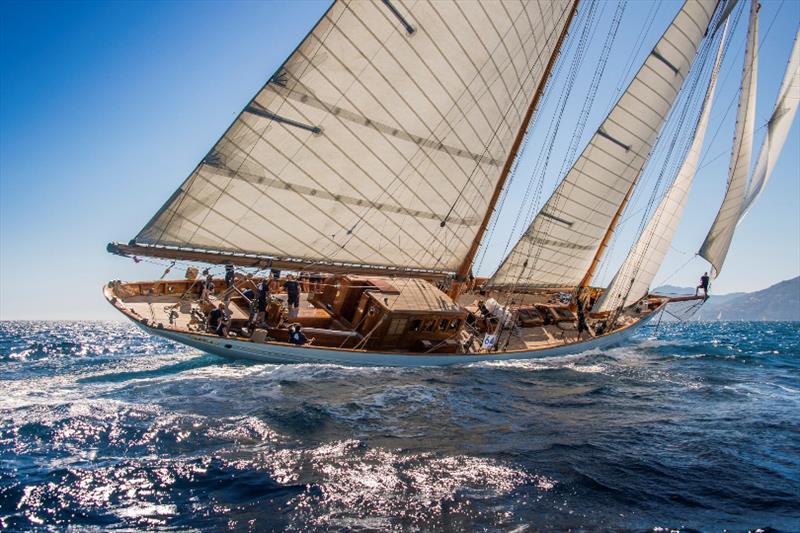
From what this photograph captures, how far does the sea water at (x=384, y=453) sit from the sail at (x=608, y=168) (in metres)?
13.1

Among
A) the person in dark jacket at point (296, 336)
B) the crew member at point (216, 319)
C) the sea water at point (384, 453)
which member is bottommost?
the sea water at point (384, 453)

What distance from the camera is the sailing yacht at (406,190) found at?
15242 millimetres

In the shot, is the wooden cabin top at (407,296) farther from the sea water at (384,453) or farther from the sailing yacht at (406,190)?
the sea water at (384,453)

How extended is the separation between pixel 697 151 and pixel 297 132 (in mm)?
24349

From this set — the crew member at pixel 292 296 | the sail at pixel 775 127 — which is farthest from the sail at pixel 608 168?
the crew member at pixel 292 296

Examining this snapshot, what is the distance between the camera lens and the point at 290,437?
34.9 ft

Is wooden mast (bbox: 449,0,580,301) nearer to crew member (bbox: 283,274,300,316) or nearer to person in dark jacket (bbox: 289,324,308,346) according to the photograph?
crew member (bbox: 283,274,300,316)

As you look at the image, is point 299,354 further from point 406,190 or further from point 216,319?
point 406,190

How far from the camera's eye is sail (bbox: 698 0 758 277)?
85.5ft

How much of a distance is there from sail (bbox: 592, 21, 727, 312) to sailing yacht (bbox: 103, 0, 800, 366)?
11cm

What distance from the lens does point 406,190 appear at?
1939cm

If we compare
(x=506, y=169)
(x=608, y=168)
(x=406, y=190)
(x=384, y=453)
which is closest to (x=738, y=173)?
(x=608, y=168)

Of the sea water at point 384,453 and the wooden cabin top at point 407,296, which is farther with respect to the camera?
the wooden cabin top at point 407,296

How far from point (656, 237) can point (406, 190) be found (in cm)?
1708
